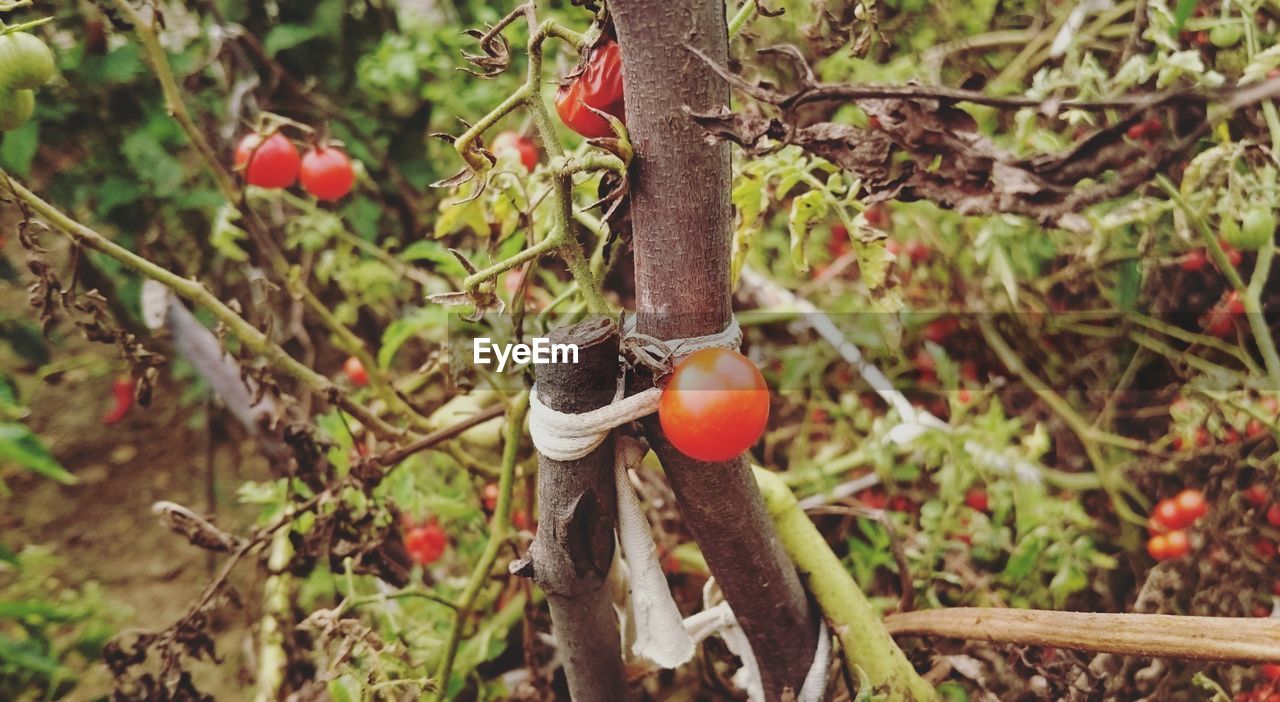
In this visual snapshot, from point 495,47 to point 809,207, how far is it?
31 cm

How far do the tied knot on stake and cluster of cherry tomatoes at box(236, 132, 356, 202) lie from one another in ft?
1.72

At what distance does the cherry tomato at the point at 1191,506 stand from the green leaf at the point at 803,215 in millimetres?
794

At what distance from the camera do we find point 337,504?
822mm

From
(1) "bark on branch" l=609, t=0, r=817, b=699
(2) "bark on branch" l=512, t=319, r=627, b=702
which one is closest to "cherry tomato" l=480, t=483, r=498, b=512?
(2) "bark on branch" l=512, t=319, r=627, b=702

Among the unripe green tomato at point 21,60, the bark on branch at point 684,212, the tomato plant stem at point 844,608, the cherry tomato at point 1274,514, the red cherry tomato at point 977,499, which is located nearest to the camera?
the bark on branch at point 684,212

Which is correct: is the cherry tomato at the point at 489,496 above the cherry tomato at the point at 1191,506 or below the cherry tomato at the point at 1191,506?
above

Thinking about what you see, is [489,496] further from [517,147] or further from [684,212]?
[684,212]

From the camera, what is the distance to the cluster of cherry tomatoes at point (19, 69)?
2.16 feet

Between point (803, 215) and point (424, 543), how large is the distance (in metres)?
0.77

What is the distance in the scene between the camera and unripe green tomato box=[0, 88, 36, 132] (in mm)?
685

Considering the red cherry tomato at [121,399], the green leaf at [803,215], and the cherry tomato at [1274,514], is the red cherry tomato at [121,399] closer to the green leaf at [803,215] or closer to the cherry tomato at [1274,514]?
the green leaf at [803,215]

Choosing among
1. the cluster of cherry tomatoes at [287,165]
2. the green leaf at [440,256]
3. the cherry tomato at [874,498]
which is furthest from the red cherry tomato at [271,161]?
the cherry tomato at [874,498]

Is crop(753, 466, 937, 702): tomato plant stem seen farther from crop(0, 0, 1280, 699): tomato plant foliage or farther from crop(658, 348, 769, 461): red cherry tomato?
crop(658, 348, 769, 461): red cherry tomato

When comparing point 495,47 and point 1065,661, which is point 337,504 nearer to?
point 495,47
